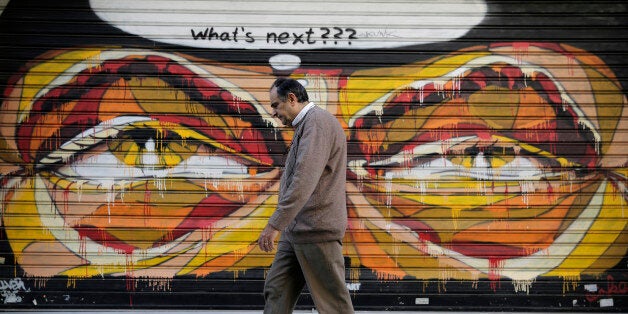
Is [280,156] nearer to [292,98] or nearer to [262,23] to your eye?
[262,23]

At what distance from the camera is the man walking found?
337 centimetres

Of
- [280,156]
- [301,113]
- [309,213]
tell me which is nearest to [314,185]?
[309,213]

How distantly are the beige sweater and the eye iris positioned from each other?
74.2 inches

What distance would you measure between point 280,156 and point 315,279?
1.91 m

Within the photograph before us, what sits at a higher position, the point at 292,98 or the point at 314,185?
the point at 292,98

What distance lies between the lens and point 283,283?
3.62 meters

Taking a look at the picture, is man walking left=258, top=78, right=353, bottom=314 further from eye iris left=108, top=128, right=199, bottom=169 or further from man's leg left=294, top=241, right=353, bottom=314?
eye iris left=108, top=128, right=199, bottom=169

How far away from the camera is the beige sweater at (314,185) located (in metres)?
Answer: 3.36

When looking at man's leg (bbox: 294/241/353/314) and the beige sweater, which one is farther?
man's leg (bbox: 294/241/353/314)

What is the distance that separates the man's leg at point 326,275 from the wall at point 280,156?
1.77 m

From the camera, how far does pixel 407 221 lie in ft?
17.4
